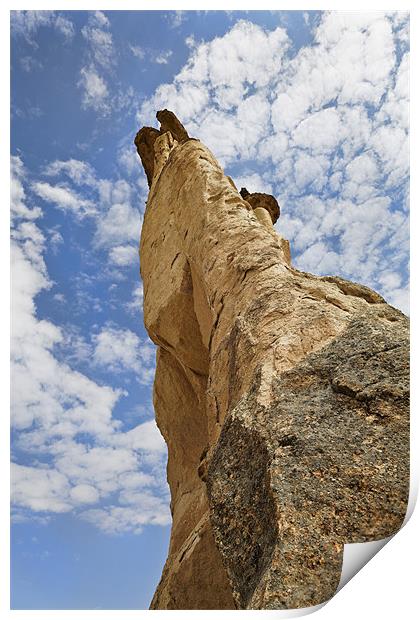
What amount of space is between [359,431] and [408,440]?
1.33ft

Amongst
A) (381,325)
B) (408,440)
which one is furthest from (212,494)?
(381,325)

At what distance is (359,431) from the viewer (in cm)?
473

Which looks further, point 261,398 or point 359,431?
point 261,398

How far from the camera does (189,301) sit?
12047mm

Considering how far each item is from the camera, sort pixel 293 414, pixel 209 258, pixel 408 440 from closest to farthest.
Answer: pixel 408 440
pixel 293 414
pixel 209 258

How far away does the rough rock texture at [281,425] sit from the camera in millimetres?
4094

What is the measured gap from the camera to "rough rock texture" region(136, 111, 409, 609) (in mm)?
4094

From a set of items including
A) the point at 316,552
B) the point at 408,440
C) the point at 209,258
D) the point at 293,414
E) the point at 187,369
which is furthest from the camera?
the point at 187,369

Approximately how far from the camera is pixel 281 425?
5.01 m

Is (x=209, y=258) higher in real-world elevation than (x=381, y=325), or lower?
higher
